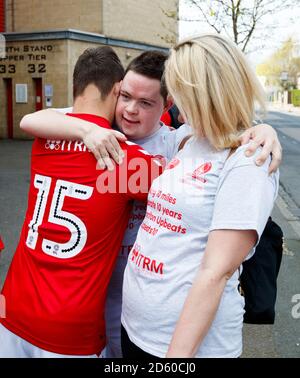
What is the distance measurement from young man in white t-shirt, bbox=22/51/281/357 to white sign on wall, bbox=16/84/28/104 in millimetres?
18654

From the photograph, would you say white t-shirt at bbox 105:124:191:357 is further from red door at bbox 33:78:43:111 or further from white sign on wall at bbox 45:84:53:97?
red door at bbox 33:78:43:111

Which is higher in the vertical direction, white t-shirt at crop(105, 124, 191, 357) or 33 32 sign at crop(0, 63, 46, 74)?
33 32 sign at crop(0, 63, 46, 74)

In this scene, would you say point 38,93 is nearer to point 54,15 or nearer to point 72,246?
point 54,15

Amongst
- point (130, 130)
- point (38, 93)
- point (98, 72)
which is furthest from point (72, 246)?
point (38, 93)

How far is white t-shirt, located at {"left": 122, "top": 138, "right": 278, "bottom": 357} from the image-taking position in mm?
1497

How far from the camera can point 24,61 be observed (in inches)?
786

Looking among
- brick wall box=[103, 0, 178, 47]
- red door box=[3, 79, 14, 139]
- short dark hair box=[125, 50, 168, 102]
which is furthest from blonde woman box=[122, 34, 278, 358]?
red door box=[3, 79, 14, 139]

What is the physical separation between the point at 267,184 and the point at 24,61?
65.1 feet

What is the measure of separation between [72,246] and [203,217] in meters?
0.51

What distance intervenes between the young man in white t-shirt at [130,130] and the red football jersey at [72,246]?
0.22ft

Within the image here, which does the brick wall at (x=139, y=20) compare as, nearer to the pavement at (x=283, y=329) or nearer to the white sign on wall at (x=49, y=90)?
the white sign on wall at (x=49, y=90)

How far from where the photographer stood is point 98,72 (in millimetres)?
1943
